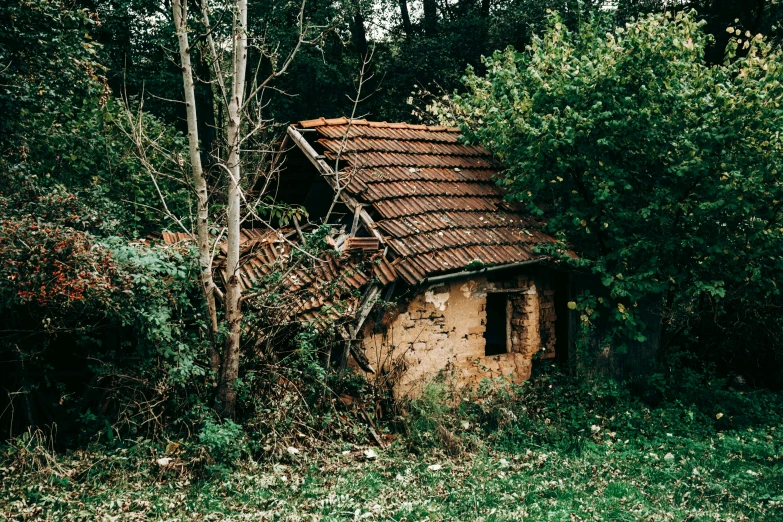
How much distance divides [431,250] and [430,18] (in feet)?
55.4

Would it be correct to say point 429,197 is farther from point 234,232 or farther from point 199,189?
point 199,189

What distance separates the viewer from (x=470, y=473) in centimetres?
604

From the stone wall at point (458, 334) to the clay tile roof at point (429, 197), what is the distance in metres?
0.53

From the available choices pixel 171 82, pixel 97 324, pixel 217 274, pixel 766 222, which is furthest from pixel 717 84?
pixel 171 82

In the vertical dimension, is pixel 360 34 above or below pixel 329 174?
above

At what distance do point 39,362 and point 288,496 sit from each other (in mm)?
3061

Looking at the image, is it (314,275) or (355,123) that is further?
(355,123)

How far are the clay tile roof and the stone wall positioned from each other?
0.53 m

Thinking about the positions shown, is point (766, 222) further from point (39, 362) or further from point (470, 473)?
point (39, 362)

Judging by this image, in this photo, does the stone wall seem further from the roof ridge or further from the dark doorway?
the roof ridge

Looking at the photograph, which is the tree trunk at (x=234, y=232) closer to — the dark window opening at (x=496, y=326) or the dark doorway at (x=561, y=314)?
the dark window opening at (x=496, y=326)

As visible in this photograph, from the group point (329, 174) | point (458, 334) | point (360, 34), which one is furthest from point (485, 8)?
point (458, 334)

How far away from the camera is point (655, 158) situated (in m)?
8.67

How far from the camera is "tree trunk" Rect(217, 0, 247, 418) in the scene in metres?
6.24
